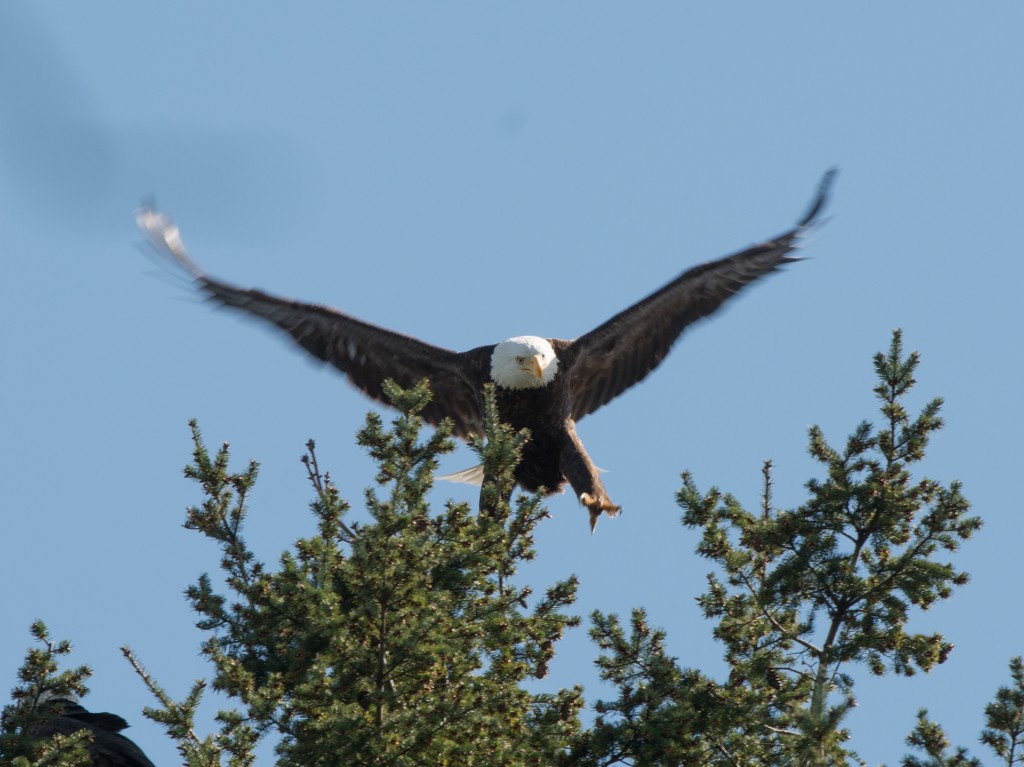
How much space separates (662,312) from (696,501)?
3.66m

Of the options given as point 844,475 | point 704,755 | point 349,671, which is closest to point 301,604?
point 349,671

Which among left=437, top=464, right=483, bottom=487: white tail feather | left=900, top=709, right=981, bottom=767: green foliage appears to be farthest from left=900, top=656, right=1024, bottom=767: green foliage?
left=437, top=464, right=483, bottom=487: white tail feather

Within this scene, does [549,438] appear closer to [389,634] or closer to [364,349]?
[364,349]

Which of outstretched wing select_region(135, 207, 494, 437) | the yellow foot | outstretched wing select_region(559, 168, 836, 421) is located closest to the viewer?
the yellow foot

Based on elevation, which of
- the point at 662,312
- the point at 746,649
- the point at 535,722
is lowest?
the point at 535,722

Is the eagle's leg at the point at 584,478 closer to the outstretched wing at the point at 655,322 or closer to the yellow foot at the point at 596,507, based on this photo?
the yellow foot at the point at 596,507

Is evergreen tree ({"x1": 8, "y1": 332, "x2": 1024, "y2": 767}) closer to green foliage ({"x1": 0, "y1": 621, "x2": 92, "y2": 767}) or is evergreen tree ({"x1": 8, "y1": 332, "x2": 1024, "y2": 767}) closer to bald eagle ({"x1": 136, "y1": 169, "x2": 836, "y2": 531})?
green foliage ({"x1": 0, "y1": 621, "x2": 92, "y2": 767})

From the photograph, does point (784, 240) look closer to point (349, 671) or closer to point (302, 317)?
point (302, 317)

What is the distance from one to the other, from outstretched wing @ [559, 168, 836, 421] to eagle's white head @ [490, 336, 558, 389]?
1.28ft

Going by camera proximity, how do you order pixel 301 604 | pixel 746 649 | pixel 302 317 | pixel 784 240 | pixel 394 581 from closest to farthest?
1. pixel 394 581
2. pixel 301 604
3. pixel 746 649
4. pixel 784 240
5. pixel 302 317

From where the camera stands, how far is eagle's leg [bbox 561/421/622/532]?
906cm

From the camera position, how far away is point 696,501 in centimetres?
617

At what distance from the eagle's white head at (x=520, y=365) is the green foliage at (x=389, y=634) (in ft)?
10.9

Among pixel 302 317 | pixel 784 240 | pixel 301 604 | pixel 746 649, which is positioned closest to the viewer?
pixel 301 604
